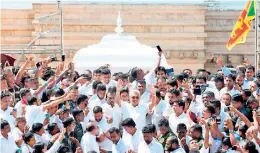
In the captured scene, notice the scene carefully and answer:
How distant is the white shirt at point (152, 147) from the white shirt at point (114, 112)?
1.18 m

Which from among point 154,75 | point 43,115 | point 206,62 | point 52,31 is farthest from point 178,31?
point 43,115

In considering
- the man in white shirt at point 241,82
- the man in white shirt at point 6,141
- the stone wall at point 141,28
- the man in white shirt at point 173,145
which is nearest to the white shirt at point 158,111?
the man in white shirt at point 173,145

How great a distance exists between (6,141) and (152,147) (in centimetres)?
171

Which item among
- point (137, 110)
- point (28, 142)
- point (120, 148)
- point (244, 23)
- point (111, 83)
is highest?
point (244, 23)

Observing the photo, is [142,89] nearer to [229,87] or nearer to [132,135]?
[229,87]

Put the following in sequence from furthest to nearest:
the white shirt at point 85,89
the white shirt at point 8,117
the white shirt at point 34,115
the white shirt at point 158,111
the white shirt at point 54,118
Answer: the white shirt at point 85,89
the white shirt at point 158,111
the white shirt at point 54,118
the white shirt at point 34,115
the white shirt at point 8,117

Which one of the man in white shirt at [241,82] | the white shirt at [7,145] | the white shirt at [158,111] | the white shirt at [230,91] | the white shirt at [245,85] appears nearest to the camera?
the white shirt at [7,145]

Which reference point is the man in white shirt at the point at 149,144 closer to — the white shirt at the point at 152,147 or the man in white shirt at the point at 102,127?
the white shirt at the point at 152,147

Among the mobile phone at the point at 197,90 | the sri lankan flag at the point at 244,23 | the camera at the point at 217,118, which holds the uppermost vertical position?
the sri lankan flag at the point at 244,23

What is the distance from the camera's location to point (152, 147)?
1007 cm

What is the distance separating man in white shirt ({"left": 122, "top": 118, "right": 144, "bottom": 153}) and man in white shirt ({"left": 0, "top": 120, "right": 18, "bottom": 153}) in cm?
135

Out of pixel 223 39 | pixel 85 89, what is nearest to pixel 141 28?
pixel 223 39

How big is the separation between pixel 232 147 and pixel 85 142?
69.7 inches

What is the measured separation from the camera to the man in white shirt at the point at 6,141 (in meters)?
10.1
